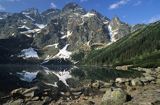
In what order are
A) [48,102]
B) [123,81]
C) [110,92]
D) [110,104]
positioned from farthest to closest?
[123,81] < [48,102] < [110,92] < [110,104]

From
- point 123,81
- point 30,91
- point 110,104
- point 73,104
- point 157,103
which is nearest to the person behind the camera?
point 157,103

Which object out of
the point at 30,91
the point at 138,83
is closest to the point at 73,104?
the point at 30,91

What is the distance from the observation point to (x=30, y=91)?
72.4 meters

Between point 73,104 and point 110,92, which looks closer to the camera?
point 110,92

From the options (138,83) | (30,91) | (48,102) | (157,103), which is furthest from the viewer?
(138,83)

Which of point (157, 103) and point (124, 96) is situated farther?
point (124, 96)

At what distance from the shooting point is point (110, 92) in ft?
162

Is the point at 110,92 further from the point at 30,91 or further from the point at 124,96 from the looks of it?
the point at 30,91

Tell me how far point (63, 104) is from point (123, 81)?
38.3m

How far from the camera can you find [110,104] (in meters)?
46.1

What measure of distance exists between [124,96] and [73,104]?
10141 millimetres

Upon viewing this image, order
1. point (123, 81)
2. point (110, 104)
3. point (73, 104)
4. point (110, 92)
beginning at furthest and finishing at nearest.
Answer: point (123, 81)
point (73, 104)
point (110, 92)
point (110, 104)

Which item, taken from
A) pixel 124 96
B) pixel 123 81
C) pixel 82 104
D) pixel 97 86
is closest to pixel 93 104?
pixel 82 104

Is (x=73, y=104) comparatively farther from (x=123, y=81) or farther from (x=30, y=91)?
(x=123, y=81)
